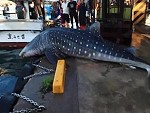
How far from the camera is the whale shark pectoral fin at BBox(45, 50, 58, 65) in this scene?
8.10 m

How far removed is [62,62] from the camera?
24.0 feet

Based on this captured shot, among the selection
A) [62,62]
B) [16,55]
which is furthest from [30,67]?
[16,55]

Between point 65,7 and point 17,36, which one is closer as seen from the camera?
point 17,36

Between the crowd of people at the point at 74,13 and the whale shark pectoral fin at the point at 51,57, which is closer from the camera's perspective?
the whale shark pectoral fin at the point at 51,57

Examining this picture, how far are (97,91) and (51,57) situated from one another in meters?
2.59

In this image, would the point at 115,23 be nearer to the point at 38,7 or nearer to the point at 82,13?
the point at 82,13

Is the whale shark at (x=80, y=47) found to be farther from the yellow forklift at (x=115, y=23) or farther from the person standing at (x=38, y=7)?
the person standing at (x=38, y=7)

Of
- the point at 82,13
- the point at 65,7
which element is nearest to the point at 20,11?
the point at 65,7

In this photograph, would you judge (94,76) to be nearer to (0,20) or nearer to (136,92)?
(136,92)

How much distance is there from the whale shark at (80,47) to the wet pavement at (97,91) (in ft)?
0.72

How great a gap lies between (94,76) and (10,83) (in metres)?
2.28

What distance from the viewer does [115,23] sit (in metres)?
10.1

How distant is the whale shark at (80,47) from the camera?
25.0 ft

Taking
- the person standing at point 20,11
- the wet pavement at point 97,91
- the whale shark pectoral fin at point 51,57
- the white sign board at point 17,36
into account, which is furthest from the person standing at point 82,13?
the wet pavement at point 97,91
